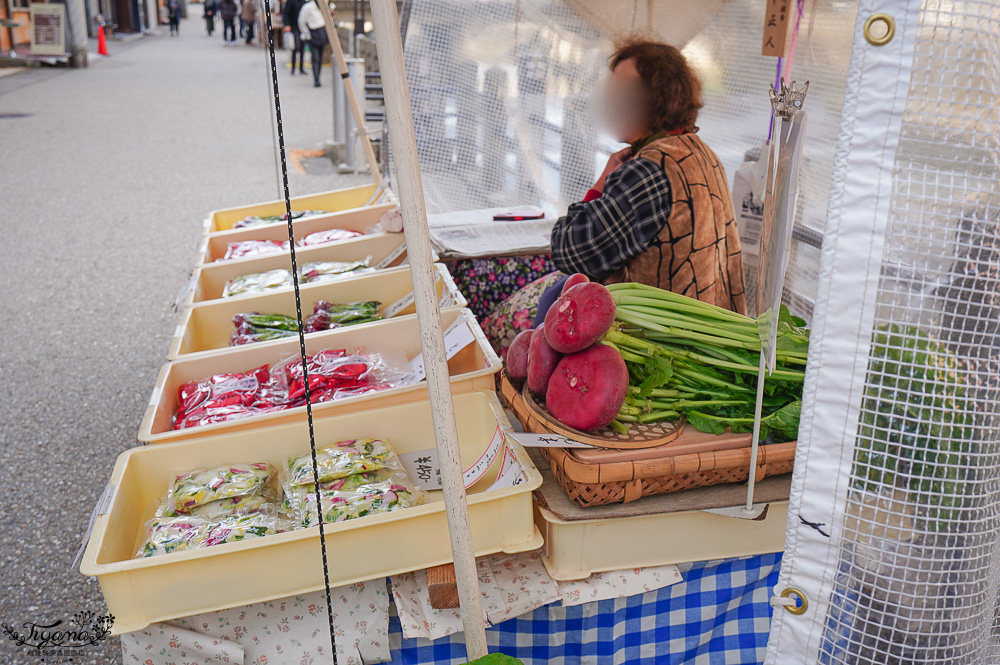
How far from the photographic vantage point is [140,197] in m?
7.16

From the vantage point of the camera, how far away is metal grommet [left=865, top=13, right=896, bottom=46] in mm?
845

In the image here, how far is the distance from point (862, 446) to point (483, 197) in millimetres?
2805

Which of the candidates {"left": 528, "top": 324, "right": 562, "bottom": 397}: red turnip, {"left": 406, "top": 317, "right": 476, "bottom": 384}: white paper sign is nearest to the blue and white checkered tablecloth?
{"left": 528, "top": 324, "right": 562, "bottom": 397}: red turnip

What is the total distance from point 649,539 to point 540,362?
442 millimetres

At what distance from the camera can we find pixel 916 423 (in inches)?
37.2

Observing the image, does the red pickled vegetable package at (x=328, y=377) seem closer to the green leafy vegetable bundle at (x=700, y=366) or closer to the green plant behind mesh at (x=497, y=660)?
the green leafy vegetable bundle at (x=700, y=366)

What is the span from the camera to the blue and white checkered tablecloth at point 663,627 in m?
1.59

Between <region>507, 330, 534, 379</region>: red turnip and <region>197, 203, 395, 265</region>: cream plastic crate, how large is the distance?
5.73 feet

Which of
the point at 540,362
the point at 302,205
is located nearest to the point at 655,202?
the point at 540,362

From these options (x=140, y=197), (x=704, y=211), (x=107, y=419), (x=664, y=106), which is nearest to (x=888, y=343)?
(x=704, y=211)

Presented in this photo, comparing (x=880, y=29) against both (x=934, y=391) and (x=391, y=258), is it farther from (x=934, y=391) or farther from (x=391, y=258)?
(x=391, y=258)

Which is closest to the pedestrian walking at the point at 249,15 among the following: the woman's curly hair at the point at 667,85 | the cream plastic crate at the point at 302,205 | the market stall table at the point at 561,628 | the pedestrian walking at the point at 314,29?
the pedestrian walking at the point at 314,29

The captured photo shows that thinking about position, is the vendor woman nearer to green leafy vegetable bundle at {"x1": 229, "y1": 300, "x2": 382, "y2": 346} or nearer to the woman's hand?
the woman's hand

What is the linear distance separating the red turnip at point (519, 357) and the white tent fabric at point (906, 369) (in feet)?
Result: 2.84
